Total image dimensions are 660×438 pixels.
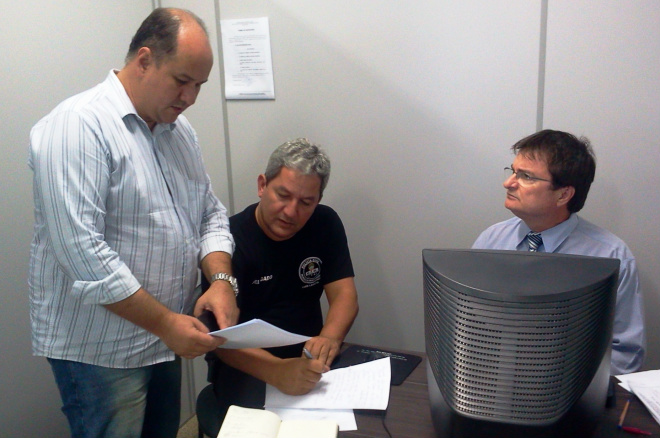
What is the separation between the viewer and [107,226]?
1.21 m

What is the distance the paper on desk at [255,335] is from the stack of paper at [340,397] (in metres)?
0.14

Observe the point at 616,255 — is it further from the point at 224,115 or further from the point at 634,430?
the point at 224,115

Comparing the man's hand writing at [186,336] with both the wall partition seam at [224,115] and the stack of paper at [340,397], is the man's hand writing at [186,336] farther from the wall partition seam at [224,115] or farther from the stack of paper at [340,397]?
the wall partition seam at [224,115]

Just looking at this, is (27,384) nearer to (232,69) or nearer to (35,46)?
(35,46)

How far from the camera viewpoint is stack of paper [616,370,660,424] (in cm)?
108

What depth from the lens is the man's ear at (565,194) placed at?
1563mm

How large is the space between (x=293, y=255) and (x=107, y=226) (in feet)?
2.08

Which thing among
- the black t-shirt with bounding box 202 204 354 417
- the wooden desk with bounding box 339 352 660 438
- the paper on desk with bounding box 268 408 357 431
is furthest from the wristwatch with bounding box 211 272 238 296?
the wooden desk with bounding box 339 352 660 438

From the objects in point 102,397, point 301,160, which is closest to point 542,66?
point 301,160

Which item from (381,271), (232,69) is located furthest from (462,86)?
(232,69)

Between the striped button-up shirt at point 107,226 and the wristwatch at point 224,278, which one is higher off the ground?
the striped button-up shirt at point 107,226

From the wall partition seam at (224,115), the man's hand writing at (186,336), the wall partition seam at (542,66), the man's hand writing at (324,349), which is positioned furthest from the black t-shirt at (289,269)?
the wall partition seam at (542,66)

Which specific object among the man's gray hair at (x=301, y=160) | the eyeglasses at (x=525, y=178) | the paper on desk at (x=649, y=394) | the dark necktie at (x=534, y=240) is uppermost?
the man's gray hair at (x=301, y=160)

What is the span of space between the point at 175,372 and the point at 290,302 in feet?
1.35
